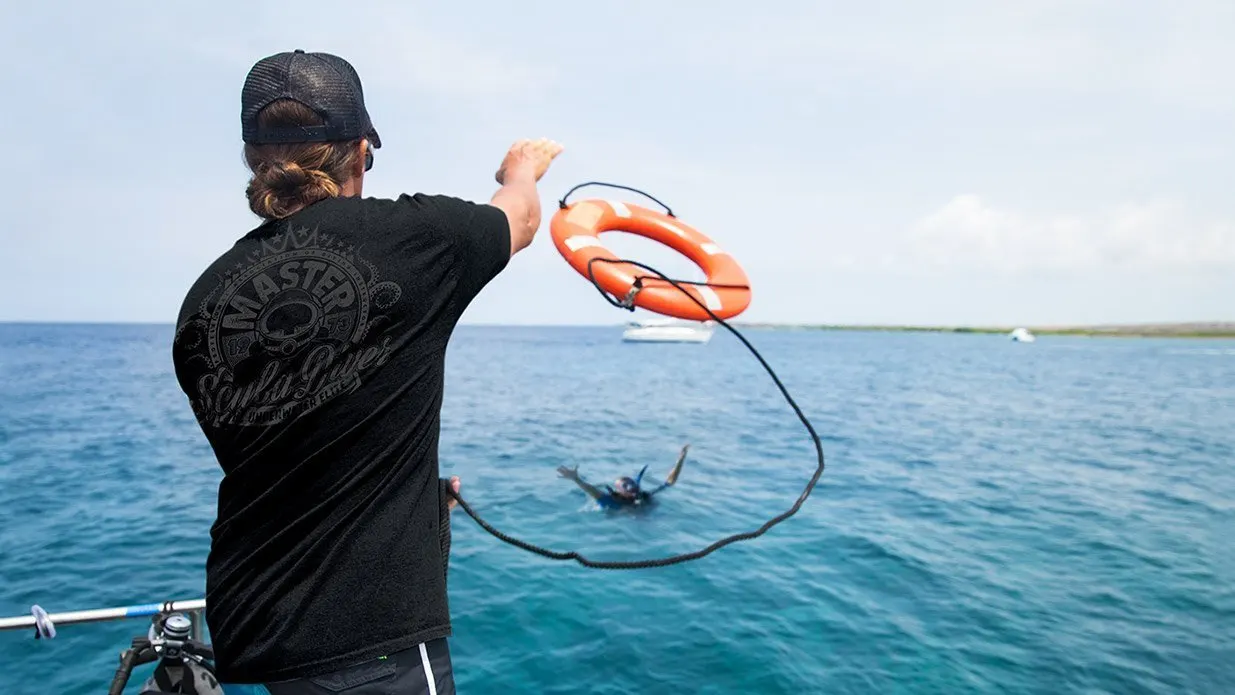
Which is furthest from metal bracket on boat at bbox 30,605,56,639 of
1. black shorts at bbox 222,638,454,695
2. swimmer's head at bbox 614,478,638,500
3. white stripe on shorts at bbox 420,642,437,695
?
swimmer's head at bbox 614,478,638,500

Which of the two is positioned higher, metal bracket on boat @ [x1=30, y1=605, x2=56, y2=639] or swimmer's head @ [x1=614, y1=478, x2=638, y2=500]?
metal bracket on boat @ [x1=30, y1=605, x2=56, y2=639]

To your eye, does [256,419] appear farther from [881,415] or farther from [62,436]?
[881,415]

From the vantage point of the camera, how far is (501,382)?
118 feet

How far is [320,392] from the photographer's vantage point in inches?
51.4

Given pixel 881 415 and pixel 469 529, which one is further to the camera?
pixel 881 415

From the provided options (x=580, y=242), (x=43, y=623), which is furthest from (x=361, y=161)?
(x=43, y=623)

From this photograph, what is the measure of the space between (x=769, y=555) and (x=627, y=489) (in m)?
2.50

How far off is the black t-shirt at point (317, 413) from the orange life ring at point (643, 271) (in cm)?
Result: 157

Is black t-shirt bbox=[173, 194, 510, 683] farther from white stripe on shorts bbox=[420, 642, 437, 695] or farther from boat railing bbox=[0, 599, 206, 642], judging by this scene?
boat railing bbox=[0, 599, 206, 642]

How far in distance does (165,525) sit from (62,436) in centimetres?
1043

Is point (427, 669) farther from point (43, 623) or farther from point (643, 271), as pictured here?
point (43, 623)

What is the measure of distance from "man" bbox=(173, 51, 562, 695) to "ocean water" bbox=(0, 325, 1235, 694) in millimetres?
115

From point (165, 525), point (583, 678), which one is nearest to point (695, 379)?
point (165, 525)

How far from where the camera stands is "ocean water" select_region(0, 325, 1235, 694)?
20.3ft
